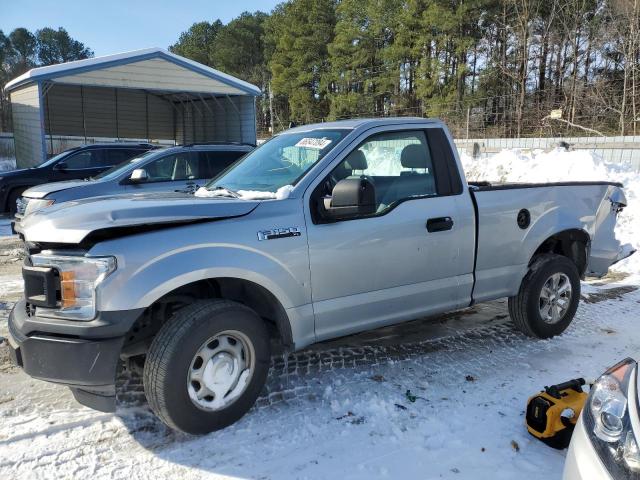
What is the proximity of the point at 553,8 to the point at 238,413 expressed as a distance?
28.1 m

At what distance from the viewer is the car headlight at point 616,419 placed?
5.93 ft

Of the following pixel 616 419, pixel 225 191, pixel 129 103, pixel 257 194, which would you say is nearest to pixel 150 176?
pixel 225 191

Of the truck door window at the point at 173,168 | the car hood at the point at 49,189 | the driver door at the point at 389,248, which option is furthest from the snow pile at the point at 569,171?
the car hood at the point at 49,189

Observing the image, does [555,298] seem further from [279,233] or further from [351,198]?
[279,233]

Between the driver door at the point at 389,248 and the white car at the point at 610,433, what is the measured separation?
181 centimetres

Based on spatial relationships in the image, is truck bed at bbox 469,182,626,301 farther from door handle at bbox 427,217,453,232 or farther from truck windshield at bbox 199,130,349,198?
truck windshield at bbox 199,130,349,198

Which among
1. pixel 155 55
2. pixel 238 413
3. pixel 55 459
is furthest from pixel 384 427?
pixel 155 55

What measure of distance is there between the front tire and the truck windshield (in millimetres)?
921

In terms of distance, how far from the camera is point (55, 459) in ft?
10.1

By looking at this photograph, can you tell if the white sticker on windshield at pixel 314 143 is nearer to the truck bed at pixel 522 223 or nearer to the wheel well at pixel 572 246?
the truck bed at pixel 522 223

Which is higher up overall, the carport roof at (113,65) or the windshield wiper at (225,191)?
the carport roof at (113,65)

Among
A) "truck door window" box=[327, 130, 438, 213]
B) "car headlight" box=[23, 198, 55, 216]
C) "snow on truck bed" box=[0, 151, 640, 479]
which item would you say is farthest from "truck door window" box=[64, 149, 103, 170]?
"truck door window" box=[327, 130, 438, 213]

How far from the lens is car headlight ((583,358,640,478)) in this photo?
181 centimetres

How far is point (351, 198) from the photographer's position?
3463mm
